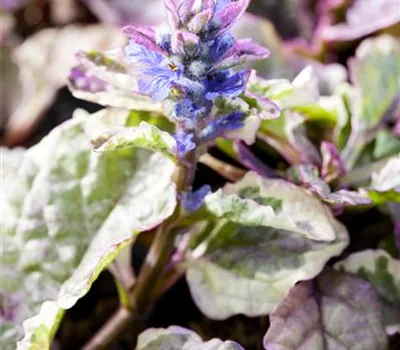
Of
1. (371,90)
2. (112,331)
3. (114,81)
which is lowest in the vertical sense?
(112,331)

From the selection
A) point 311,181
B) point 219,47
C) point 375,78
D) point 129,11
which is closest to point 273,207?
point 311,181

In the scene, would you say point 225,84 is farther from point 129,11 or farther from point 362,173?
point 129,11

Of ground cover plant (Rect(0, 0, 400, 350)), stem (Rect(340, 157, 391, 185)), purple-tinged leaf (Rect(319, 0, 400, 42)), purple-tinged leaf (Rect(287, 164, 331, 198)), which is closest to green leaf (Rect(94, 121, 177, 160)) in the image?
ground cover plant (Rect(0, 0, 400, 350))

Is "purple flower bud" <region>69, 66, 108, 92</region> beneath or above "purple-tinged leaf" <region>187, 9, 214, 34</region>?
beneath

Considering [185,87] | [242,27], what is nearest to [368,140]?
[242,27]

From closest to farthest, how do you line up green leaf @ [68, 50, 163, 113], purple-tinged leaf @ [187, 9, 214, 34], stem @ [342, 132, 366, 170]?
purple-tinged leaf @ [187, 9, 214, 34]
green leaf @ [68, 50, 163, 113]
stem @ [342, 132, 366, 170]

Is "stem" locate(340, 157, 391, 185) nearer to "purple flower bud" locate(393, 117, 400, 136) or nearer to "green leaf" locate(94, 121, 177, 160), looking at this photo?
"purple flower bud" locate(393, 117, 400, 136)
